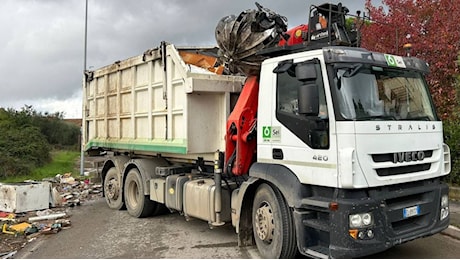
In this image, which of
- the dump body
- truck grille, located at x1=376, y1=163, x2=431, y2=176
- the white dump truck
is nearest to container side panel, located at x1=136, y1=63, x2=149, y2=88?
the dump body

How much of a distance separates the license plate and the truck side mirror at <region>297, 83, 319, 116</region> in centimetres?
144

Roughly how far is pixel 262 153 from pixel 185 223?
9.79 feet

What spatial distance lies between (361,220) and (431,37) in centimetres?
697

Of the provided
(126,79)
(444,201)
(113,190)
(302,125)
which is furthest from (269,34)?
(113,190)

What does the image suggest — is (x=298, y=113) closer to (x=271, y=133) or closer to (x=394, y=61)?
(x=271, y=133)

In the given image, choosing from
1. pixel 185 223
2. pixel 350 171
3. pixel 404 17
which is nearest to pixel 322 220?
pixel 350 171

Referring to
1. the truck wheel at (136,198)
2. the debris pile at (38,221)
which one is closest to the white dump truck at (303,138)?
the truck wheel at (136,198)

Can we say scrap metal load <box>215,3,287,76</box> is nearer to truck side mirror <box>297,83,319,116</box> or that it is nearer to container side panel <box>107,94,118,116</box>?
truck side mirror <box>297,83,319,116</box>

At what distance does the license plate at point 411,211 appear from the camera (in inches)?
179

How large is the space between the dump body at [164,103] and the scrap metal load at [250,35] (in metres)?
0.57

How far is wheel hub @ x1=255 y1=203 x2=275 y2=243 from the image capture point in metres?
5.09

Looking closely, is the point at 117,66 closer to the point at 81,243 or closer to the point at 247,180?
the point at 81,243

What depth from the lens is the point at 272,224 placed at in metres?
5.05

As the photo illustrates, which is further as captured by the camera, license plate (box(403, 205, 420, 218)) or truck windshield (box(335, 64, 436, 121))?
license plate (box(403, 205, 420, 218))
